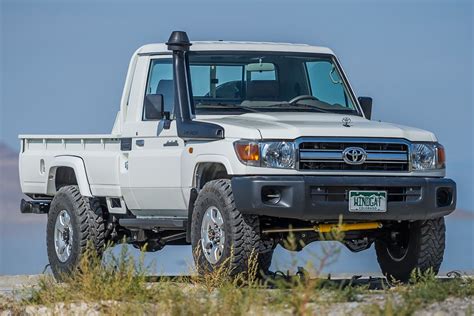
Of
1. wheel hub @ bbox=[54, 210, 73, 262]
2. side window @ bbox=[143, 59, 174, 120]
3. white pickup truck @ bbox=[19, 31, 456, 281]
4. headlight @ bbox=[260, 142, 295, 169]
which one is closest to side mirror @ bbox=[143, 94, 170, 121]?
white pickup truck @ bbox=[19, 31, 456, 281]

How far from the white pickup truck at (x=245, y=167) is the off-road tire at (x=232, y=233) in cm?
1

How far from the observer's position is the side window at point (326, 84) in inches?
573

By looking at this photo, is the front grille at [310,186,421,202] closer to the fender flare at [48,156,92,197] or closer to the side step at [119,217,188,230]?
the side step at [119,217,188,230]

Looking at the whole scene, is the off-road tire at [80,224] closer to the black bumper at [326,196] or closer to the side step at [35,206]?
the side step at [35,206]

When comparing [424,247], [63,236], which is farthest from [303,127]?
[63,236]

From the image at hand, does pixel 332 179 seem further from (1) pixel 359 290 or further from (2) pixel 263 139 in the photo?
(1) pixel 359 290

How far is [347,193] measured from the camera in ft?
41.8

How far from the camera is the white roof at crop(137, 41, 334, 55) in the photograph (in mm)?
14258

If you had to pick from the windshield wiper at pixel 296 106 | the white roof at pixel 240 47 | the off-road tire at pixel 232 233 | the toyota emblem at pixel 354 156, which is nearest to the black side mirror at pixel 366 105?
the windshield wiper at pixel 296 106

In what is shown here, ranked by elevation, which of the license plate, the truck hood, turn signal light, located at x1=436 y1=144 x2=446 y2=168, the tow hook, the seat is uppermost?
the seat

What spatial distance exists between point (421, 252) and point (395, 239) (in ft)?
1.66

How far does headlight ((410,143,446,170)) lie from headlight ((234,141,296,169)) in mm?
1338

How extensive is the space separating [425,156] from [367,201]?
0.89 m

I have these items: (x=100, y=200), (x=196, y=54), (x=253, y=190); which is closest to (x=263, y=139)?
(x=253, y=190)
